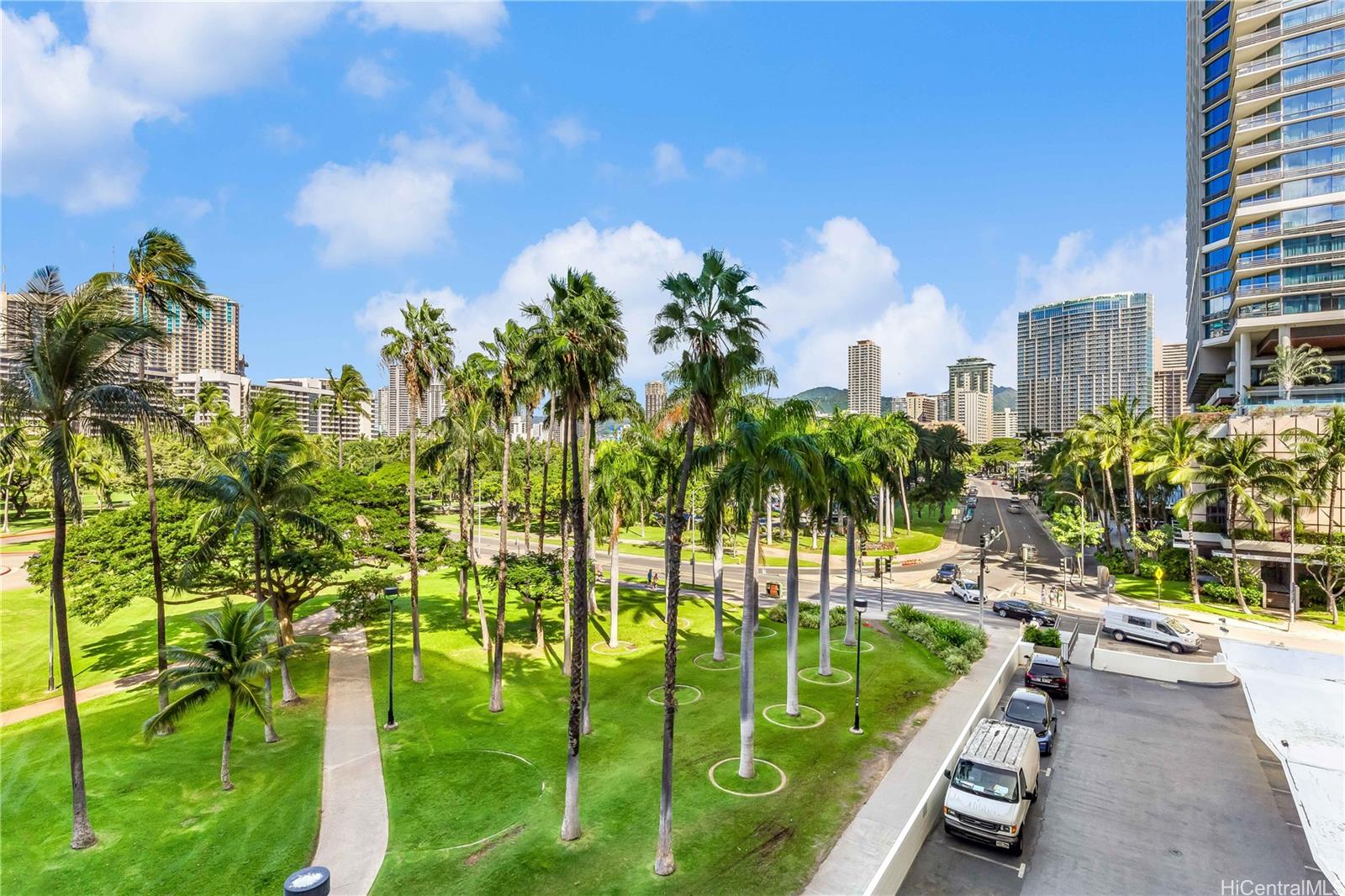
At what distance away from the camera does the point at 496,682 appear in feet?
78.3

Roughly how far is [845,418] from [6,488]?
287ft

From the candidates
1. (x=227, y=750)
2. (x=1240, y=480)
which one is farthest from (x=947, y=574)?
(x=227, y=750)

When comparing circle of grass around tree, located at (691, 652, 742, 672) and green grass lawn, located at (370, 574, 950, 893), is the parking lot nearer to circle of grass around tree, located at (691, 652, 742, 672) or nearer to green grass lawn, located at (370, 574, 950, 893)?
green grass lawn, located at (370, 574, 950, 893)

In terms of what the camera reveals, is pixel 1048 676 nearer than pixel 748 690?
No

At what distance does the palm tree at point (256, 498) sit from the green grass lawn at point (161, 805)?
1.99 metres

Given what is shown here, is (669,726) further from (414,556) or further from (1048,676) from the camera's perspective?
(1048,676)

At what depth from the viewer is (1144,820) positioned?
16375mm

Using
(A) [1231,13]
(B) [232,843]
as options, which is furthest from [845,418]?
(A) [1231,13]

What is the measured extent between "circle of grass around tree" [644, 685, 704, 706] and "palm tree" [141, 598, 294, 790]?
13.3 meters

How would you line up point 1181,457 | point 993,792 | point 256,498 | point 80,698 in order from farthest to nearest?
point 1181,457, point 80,698, point 256,498, point 993,792

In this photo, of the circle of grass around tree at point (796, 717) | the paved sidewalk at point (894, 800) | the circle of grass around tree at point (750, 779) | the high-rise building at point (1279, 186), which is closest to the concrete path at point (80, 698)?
the circle of grass around tree at point (750, 779)

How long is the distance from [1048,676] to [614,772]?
1864 centimetres

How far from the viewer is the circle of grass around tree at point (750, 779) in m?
17.5

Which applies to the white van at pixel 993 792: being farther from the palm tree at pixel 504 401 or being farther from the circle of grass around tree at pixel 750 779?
the palm tree at pixel 504 401
